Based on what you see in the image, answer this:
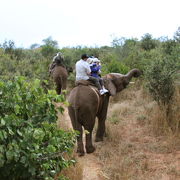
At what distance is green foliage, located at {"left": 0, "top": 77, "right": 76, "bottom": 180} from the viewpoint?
316 centimetres

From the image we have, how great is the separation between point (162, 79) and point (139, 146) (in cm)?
208

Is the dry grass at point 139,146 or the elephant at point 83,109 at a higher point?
the elephant at point 83,109

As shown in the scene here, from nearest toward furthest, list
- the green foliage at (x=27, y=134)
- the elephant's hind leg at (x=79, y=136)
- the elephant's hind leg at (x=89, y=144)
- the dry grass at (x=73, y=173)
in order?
1. the green foliage at (x=27, y=134)
2. the dry grass at (x=73, y=173)
3. the elephant's hind leg at (x=79, y=136)
4. the elephant's hind leg at (x=89, y=144)

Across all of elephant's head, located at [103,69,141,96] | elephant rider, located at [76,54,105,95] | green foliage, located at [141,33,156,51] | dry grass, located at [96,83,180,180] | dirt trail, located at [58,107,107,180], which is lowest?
dirt trail, located at [58,107,107,180]

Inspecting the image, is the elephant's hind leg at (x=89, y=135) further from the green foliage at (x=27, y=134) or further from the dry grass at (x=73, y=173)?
the green foliage at (x=27, y=134)

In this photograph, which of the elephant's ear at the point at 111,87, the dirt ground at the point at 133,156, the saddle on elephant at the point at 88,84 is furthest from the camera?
the elephant's ear at the point at 111,87

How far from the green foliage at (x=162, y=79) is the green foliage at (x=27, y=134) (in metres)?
5.04

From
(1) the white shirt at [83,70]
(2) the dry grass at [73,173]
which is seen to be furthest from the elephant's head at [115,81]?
(2) the dry grass at [73,173]

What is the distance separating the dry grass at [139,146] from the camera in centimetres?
604

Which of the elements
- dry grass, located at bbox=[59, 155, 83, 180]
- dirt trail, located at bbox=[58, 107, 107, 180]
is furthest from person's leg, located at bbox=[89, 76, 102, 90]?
dry grass, located at bbox=[59, 155, 83, 180]

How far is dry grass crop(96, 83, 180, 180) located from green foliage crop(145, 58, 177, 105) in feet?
1.20

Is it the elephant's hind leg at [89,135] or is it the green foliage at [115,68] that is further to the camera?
the green foliage at [115,68]

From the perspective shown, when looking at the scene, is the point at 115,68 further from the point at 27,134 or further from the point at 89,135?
the point at 27,134

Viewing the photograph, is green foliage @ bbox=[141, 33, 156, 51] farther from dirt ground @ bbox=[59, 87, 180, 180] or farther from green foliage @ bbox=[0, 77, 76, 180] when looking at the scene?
green foliage @ bbox=[0, 77, 76, 180]
